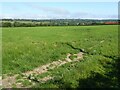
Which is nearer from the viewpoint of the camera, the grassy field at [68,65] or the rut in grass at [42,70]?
the rut in grass at [42,70]

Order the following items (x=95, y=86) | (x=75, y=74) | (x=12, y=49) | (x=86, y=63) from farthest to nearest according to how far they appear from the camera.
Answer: (x=12, y=49), (x=86, y=63), (x=75, y=74), (x=95, y=86)

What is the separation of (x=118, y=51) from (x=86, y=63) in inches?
298

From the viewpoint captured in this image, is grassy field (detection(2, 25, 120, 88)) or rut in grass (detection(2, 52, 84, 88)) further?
grassy field (detection(2, 25, 120, 88))

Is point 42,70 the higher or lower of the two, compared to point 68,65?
lower

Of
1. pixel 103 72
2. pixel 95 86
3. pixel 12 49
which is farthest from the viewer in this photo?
pixel 12 49

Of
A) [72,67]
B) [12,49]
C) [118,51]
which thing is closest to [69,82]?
[72,67]

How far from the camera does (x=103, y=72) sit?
19672 mm

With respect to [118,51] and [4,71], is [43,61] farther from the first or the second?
[118,51]

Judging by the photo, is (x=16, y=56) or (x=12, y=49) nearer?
(x=16, y=56)

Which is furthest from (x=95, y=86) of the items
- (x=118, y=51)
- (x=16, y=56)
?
(x=118, y=51)

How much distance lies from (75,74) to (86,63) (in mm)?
3479

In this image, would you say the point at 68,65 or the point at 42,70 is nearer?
the point at 42,70

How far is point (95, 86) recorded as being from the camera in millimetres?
16219

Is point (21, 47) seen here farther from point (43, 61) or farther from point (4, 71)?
point (4, 71)
